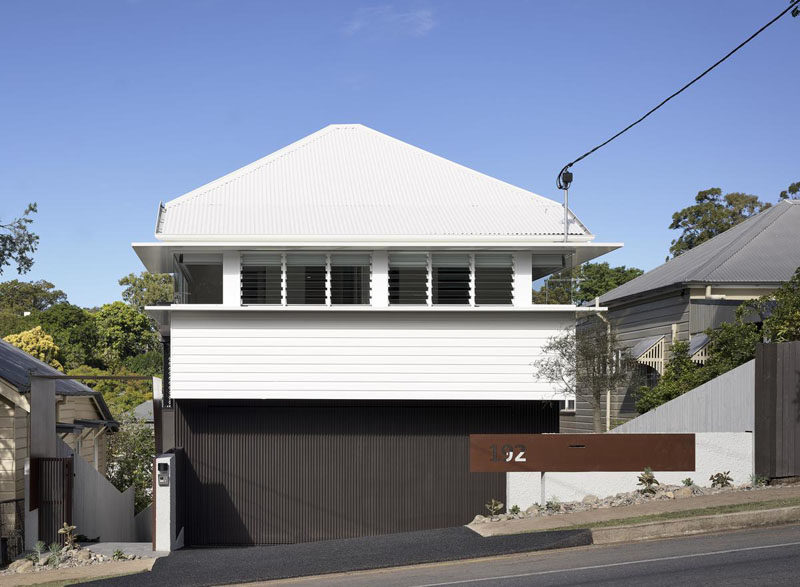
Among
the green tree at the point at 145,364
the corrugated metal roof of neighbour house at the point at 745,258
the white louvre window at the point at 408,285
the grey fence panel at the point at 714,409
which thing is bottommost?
the green tree at the point at 145,364

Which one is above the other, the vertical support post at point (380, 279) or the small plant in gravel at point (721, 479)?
the vertical support post at point (380, 279)

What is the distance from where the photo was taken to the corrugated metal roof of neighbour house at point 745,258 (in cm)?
2808

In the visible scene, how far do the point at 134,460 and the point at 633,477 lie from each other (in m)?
18.6

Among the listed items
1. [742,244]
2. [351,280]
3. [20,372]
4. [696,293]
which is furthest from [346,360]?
[742,244]

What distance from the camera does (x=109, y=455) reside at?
33.6 metres

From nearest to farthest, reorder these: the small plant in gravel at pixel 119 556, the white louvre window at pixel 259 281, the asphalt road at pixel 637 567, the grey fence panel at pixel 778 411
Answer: the asphalt road at pixel 637 567
the small plant in gravel at pixel 119 556
the grey fence panel at pixel 778 411
the white louvre window at pixel 259 281

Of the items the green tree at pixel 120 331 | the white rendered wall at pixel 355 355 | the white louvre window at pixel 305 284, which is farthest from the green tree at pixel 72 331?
the white louvre window at pixel 305 284

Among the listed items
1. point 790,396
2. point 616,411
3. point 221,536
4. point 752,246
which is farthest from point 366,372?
point 752,246

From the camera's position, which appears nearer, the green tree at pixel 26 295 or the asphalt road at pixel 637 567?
the asphalt road at pixel 637 567

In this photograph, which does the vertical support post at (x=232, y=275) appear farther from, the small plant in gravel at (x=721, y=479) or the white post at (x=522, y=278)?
the small plant in gravel at (x=721, y=479)

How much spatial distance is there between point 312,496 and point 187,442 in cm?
317

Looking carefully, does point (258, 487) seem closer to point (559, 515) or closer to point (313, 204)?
point (313, 204)

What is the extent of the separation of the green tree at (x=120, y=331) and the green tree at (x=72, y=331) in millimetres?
797

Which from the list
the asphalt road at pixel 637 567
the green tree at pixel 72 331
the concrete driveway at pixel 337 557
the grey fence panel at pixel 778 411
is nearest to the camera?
the asphalt road at pixel 637 567
